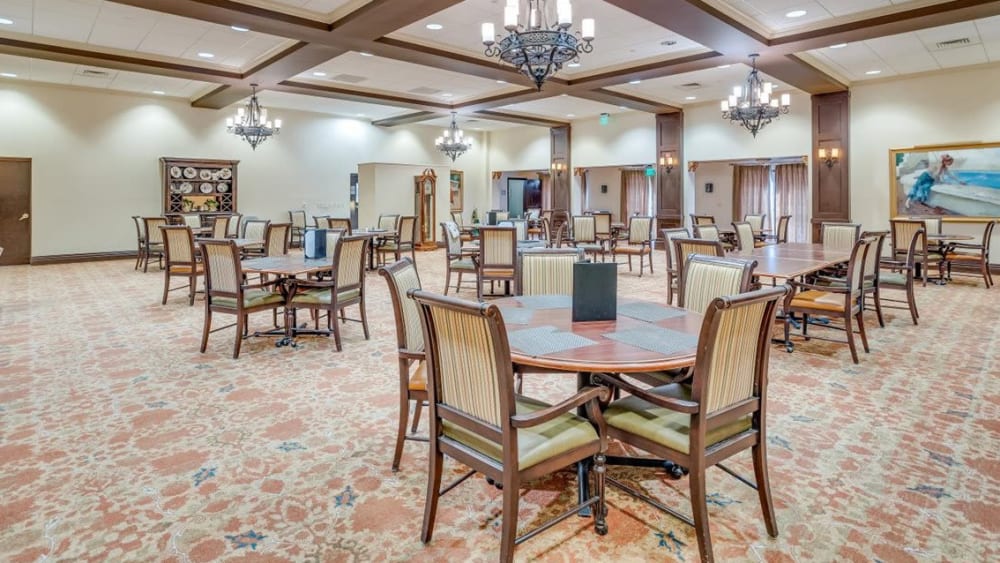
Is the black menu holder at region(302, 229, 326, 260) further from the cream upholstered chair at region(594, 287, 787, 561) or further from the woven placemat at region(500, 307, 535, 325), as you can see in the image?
the cream upholstered chair at region(594, 287, 787, 561)

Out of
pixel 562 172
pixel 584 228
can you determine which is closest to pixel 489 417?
pixel 584 228

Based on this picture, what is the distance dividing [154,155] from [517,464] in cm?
1267

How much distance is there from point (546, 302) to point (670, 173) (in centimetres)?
1104

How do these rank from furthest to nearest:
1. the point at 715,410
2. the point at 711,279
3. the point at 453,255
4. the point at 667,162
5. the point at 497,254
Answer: the point at 667,162, the point at 453,255, the point at 497,254, the point at 711,279, the point at 715,410

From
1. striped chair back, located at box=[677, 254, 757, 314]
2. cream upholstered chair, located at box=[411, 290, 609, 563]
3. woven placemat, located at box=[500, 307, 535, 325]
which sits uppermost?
striped chair back, located at box=[677, 254, 757, 314]

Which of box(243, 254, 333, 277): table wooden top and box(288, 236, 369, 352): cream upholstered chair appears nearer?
box(243, 254, 333, 277): table wooden top

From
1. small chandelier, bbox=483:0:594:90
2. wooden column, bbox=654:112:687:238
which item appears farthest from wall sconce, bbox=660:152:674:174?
small chandelier, bbox=483:0:594:90

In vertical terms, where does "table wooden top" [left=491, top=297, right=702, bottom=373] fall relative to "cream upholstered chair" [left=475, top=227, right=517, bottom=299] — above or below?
below

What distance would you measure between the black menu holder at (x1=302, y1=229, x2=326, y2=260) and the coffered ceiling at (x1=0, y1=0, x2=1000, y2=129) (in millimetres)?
2391

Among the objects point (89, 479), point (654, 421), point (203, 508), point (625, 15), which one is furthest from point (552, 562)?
point (625, 15)

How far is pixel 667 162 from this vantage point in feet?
43.3

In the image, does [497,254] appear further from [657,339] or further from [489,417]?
[489,417]

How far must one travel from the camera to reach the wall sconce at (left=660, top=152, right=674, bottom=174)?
13.1 m

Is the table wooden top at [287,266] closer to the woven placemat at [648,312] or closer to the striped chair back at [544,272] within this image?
the striped chair back at [544,272]
